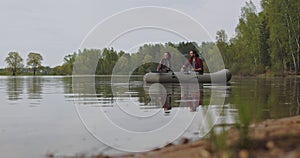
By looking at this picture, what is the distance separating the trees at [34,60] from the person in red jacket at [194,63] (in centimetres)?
9447

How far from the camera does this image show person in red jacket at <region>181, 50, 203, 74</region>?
20642mm

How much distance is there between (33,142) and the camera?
5.68m

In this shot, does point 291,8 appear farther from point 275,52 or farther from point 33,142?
point 33,142

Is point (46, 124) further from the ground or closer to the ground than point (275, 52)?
closer to the ground

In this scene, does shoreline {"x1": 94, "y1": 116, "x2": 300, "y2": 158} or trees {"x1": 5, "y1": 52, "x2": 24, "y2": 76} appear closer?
shoreline {"x1": 94, "y1": 116, "x2": 300, "y2": 158}

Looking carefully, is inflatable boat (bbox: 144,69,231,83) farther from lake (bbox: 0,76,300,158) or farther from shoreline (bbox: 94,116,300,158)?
shoreline (bbox: 94,116,300,158)

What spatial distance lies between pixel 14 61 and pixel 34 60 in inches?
235

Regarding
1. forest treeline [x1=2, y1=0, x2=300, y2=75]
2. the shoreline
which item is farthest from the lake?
forest treeline [x1=2, y1=0, x2=300, y2=75]

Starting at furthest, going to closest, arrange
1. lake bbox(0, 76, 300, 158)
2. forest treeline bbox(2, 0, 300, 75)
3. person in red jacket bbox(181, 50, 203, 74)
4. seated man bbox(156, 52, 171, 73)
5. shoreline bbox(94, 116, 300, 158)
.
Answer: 1. forest treeline bbox(2, 0, 300, 75)
2. seated man bbox(156, 52, 171, 73)
3. person in red jacket bbox(181, 50, 203, 74)
4. lake bbox(0, 76, 300, 158)
5. shoreline bbox(94, 116, 300, 158)

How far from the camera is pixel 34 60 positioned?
108m

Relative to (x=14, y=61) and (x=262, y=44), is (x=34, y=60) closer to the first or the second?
(x=14, y=61)

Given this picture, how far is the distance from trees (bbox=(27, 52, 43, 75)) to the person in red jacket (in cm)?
9447

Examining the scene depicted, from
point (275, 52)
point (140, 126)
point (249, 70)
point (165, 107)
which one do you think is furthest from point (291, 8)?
point (140, 126)

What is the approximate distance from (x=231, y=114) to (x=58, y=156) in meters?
4.93
